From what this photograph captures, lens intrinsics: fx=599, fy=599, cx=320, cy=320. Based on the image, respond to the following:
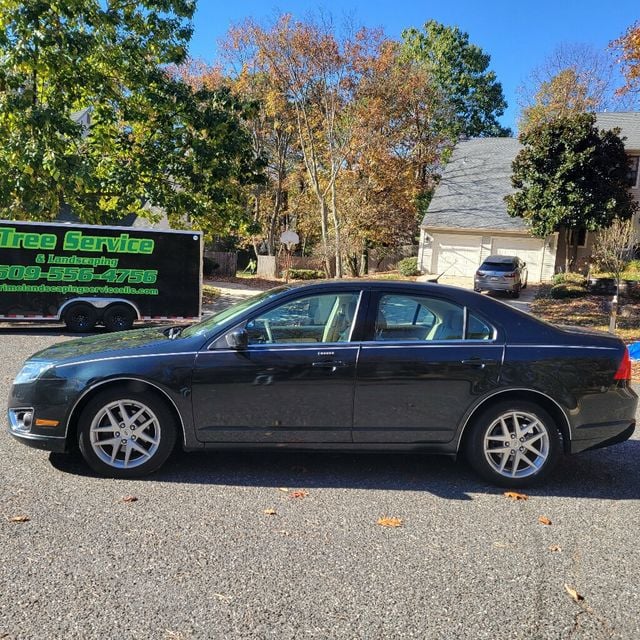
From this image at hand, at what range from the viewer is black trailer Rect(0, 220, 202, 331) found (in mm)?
12703

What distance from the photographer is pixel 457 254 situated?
30.3 meters

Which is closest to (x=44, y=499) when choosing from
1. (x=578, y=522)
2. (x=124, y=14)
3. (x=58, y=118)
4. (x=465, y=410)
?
(x=465, y=410)

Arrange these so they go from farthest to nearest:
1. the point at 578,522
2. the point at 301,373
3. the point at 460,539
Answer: the point at 301,373
the point at 578,522
the point at 460,539

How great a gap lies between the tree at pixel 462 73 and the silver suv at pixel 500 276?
2604 centimetres

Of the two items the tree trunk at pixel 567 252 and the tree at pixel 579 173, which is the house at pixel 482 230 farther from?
the tree at pixel 579 173

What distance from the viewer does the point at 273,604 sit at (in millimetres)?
2943

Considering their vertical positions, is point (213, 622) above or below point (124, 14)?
below

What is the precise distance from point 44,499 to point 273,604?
6.52 ft

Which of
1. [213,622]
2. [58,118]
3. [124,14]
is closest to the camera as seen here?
[213,622]

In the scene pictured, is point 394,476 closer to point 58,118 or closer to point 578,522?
point 578,522

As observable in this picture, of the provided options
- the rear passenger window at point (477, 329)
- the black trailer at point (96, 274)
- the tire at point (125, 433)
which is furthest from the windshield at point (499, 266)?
the tire at point (125, 433)

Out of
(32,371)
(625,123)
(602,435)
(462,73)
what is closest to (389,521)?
(602,435)

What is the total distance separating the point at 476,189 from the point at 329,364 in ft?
101

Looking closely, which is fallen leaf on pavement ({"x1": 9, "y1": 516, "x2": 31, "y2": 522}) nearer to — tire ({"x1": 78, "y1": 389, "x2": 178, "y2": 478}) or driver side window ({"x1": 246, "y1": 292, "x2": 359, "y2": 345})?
tire ({"x1": 78, "y1": 389, "x2": 178, "y2": 478})
